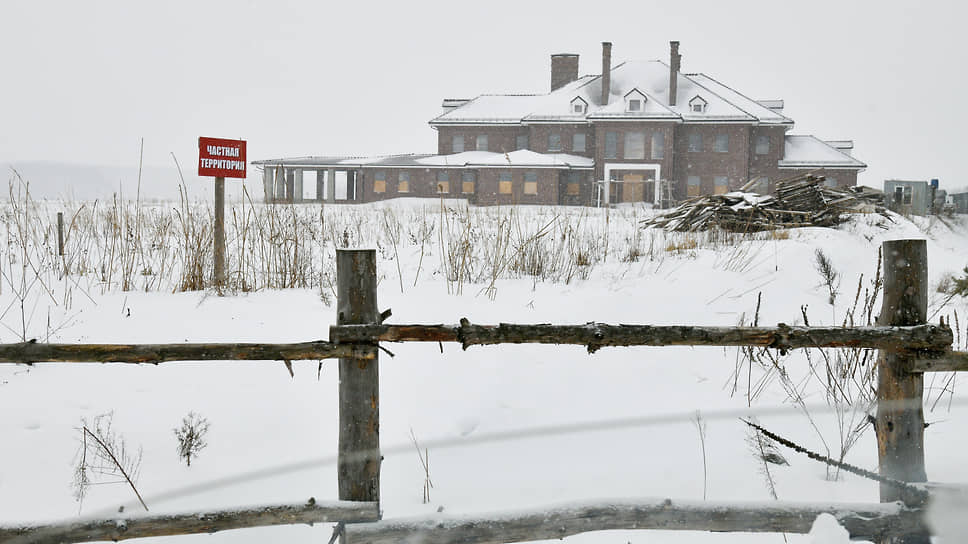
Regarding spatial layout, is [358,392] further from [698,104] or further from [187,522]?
[698,104]

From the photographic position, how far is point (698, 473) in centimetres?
325

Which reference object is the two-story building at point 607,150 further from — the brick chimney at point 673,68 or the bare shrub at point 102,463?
the bare shrub at point 102,463

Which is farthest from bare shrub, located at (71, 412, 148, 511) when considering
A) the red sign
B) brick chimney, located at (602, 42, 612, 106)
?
brick chimney, located at (602, 42, 612, 106)

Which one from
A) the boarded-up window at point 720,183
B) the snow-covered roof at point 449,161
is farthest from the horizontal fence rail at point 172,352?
the boarded-up window at point 720,183

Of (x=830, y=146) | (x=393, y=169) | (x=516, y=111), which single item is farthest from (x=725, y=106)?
(x=393, y=169)

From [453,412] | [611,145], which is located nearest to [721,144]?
[611,145]

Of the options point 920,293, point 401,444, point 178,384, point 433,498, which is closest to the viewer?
point 920,293

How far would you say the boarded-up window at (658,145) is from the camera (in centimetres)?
3152

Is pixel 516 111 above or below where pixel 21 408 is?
above

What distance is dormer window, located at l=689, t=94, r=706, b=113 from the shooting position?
106 feet

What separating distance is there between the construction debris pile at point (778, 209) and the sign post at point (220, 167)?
649 centimetres

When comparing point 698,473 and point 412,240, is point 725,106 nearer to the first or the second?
point 412,240

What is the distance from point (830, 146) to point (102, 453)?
36.5 meters

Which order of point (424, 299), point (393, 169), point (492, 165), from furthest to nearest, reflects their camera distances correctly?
point (393, 169), point (492, 165), point (424, 299)
